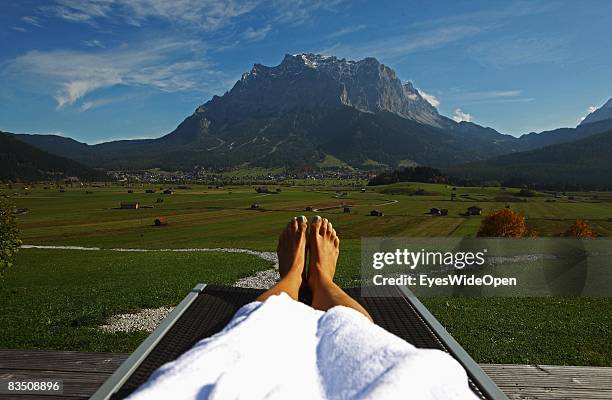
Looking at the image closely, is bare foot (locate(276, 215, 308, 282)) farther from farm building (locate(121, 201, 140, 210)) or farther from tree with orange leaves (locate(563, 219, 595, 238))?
farm building (locate(121, 201, 140, 210))

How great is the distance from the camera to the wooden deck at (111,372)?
2072 millimetres

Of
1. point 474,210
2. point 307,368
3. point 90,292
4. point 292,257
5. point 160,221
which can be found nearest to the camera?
point 307,368

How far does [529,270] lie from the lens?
878 cm

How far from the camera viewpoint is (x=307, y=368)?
0.92 meters

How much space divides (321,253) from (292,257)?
191 millimetres

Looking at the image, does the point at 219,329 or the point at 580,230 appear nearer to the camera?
the point at 219,329

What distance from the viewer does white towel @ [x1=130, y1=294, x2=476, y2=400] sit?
0.79m

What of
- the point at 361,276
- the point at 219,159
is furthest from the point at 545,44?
the point at 219,159

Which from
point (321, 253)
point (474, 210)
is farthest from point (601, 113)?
point (321, 253)

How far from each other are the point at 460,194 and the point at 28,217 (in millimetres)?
36308

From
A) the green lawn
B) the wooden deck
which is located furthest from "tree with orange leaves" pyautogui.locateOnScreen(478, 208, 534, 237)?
the wooden deck

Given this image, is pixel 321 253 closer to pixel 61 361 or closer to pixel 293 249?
pixel 293 249

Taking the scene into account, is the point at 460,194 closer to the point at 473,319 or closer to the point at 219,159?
the point at 473,319

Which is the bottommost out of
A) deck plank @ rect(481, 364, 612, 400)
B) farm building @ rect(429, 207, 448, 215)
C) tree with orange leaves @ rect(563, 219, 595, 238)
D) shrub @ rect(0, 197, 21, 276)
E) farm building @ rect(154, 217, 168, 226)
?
tree with orange leaves @ rect(563, 219, 595, 238)
